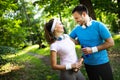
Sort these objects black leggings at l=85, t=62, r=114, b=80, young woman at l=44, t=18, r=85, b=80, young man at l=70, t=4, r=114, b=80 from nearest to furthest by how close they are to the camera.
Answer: young woman at l=44, t=18, r=85, b=80 → young man at l=70, t=4, r=114, b=80 → black leggings at l=85, t=62, r=114, b=80

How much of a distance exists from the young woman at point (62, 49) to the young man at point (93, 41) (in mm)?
288

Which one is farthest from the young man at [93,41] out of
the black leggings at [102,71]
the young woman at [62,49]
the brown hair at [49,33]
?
the brown hair at [49,33]

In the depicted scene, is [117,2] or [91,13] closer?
[91,13]

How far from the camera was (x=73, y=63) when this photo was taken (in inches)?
170

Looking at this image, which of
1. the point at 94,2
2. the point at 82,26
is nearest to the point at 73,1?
the point at 94,2

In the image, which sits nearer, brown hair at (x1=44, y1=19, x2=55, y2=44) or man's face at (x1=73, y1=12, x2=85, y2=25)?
brown hair at (x1=44, y1=19, x2=55, y2=44)

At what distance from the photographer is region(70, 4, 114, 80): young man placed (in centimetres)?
436

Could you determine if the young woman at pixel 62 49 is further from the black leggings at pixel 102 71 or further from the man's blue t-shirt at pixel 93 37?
the black leggings at pixel 102 71

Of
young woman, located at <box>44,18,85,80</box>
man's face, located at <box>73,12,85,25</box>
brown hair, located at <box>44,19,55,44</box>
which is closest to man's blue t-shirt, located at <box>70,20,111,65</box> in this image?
man's face, located at <box>73,12,85,25</box>

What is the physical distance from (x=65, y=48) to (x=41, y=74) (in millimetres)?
7475

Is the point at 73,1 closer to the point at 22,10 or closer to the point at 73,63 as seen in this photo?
the point at 73,63

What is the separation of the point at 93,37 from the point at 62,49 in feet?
2.09

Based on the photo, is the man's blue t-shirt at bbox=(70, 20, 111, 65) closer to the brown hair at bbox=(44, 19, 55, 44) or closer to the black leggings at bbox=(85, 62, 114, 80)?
the black leggings at bbox=(85, 62, 114, 80)

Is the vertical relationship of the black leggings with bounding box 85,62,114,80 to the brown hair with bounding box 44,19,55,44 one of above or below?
below
